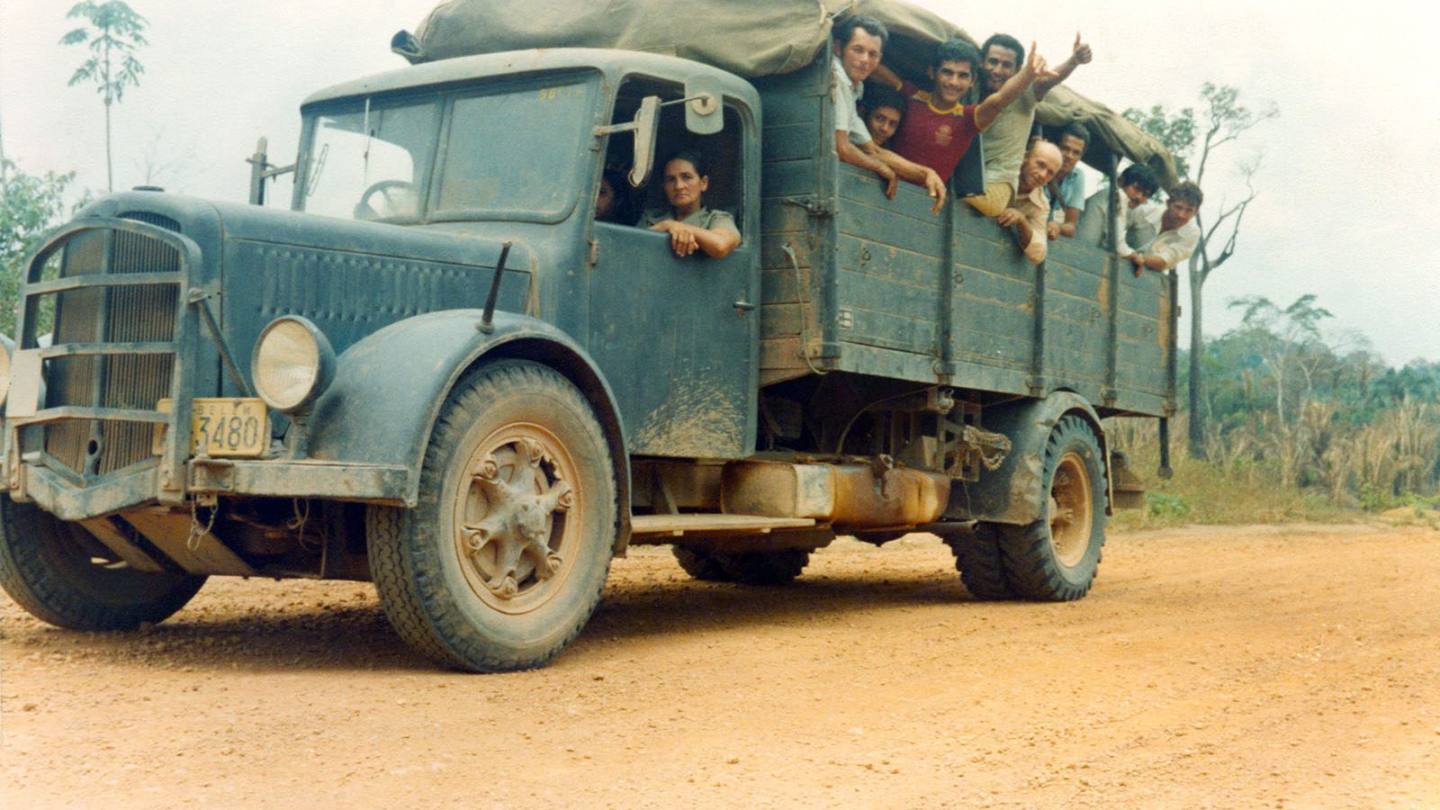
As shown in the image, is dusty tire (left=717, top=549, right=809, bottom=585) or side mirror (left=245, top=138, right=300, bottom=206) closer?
side mirror (left=245, top=138, right=300, bottom=206)

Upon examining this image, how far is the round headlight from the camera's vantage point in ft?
16.6

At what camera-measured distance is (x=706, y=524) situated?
6578 mm

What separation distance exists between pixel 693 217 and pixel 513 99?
36.8 inches

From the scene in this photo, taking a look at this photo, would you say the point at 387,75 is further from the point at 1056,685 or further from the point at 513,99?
the point at 1056,685

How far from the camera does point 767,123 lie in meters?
7.48

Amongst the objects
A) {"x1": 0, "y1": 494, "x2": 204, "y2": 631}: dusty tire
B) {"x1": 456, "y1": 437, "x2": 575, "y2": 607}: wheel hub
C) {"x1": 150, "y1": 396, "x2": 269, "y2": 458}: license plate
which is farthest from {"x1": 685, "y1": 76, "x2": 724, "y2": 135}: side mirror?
{"x1": 0, "y1": 494, "x2": 204, "y2": 631}: dusty tire

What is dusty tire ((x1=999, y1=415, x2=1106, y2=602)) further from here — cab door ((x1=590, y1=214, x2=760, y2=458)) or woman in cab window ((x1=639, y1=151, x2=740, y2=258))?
woman in cab window ((x1=639, y1=151, x2=740, y2=258))

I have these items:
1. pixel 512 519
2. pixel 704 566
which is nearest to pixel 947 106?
pixel 704 566

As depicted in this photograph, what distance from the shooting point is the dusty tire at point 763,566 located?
9797 mm

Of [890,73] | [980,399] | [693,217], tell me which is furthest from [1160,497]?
[693,217]

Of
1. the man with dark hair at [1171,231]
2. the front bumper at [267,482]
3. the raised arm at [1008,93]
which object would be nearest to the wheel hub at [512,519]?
the front bumper at [267,482]

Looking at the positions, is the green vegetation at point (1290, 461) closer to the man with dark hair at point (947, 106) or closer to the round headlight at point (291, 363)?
the man with dark hair at point (947, 106)

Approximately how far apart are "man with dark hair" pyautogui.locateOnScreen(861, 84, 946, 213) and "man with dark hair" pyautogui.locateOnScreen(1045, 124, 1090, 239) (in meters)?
1.51

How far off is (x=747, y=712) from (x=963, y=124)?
4202 mm
